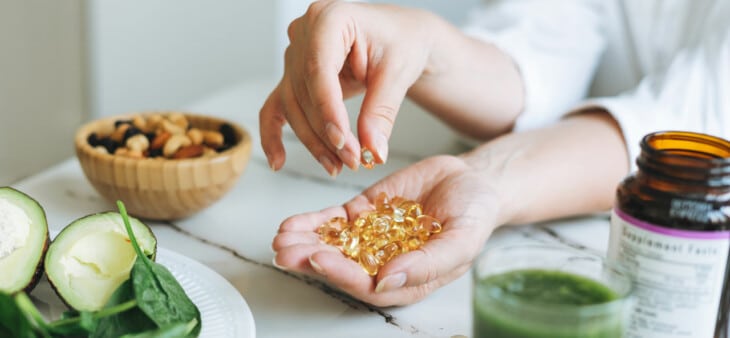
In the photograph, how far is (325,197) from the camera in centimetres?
104

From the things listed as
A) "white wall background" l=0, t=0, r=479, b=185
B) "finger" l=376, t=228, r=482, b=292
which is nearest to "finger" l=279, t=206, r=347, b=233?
"finger" l=376, t=228, r=482, b=292

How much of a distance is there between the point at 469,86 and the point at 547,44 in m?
0.22

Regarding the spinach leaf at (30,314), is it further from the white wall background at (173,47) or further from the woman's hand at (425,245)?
the white wall background at (173,47)

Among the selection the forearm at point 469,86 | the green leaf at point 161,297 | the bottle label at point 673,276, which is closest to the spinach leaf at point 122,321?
the green leaf at point 161,297

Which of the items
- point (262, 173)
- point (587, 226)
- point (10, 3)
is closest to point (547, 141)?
point (587, 226)

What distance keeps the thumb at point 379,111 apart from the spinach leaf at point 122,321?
239 millimetres

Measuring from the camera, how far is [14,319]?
1.80 feet

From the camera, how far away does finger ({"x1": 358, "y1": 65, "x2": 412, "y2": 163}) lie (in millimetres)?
714

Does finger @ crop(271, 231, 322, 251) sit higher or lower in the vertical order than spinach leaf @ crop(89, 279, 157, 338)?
higher

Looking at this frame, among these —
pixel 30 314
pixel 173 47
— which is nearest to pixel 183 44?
pixel 173 47

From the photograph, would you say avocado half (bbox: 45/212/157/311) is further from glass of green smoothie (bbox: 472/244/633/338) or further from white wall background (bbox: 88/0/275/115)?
white wall background (bbox: 88/0/275/115)

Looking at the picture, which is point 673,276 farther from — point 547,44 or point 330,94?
point 547,44

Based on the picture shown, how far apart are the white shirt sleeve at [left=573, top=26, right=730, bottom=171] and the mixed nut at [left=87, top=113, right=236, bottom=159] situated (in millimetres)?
470

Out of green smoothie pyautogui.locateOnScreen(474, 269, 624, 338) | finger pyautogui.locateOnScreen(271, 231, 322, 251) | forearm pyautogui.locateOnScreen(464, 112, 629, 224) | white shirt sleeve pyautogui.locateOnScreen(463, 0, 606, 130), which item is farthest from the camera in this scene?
white shirt sleeve pyautogui.locateOnScreen(463, 0, 606, 130)
